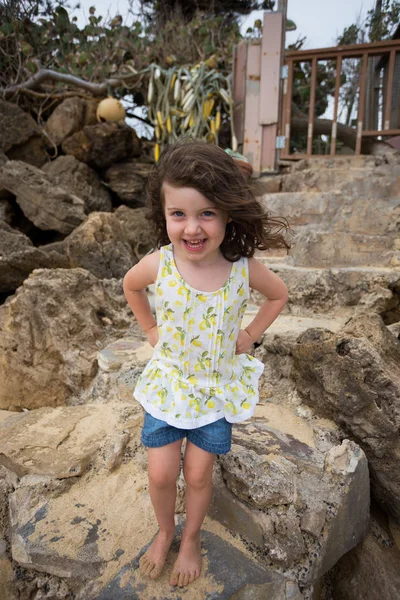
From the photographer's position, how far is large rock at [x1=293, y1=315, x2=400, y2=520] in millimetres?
1612

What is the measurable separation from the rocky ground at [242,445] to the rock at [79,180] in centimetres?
196

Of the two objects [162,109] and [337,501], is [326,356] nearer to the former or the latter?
[337,501]

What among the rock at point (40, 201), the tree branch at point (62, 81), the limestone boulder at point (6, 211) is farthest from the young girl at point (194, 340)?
the tree branch at point (62, 81)

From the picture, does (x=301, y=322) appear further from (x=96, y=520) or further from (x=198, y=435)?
(x=96, y=520)

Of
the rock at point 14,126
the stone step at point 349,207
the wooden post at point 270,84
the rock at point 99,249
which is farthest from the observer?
the rock at point 14,126

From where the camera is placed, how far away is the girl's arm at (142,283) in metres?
1.25

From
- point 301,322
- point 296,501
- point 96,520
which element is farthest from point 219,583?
point 301,322

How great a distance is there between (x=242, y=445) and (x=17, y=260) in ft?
7.83

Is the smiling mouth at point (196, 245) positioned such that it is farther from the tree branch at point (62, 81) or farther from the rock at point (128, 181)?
the tree branch at point (62, 81)

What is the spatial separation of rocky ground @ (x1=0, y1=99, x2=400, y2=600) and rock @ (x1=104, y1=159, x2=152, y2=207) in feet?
8.02

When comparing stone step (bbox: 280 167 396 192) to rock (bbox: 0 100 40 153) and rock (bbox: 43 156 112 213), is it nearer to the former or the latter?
rock (bbox: 43 156 112 213)

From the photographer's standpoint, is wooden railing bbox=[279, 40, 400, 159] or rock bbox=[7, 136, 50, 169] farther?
rock bbox=[7, 136, 50, 169]

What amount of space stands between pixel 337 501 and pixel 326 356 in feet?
1.92

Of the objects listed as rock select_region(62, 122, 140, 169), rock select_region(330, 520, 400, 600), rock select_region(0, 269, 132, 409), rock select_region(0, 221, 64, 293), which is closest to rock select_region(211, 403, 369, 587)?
rock select_region(330, 520, 400, 600)
